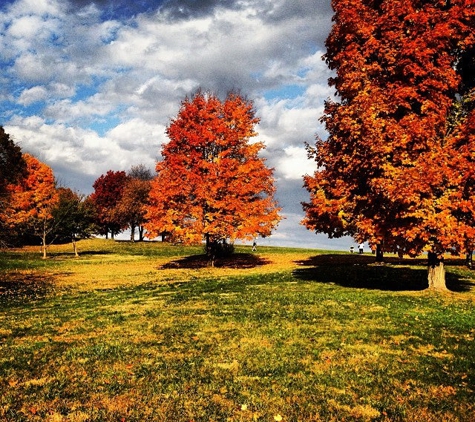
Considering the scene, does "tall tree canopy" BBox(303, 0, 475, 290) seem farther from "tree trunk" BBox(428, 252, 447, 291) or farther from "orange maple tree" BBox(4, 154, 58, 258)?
"orange maple tree" BBox(4, 154, 58, 258)

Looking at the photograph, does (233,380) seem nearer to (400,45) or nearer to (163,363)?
(163,363)

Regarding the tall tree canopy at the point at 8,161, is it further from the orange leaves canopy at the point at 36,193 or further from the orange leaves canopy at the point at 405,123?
the orange leaves canopy at the point at 405,123

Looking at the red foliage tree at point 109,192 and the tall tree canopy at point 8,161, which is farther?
the red foliage tree at point 109,192

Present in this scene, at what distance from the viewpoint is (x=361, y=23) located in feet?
60.7

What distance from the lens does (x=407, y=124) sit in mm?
16156

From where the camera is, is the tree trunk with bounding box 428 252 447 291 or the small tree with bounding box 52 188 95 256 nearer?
the tree trunk with bounding box 428 252 447 291

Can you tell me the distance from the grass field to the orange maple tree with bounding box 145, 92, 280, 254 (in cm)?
991

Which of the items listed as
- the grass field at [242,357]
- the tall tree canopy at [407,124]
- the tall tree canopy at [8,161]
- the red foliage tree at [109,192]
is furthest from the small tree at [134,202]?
the tall tree canopy at [407,124]

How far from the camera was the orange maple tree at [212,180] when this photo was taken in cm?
2866

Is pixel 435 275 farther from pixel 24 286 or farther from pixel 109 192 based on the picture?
pixel 109 192

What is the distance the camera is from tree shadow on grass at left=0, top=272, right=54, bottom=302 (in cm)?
2114

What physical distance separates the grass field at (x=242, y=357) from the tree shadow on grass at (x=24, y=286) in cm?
182

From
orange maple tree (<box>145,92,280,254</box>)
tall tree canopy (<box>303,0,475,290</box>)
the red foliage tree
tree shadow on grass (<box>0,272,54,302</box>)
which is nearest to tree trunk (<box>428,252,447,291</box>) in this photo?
tall tree canopy (<box>303,0,475,290</box>)

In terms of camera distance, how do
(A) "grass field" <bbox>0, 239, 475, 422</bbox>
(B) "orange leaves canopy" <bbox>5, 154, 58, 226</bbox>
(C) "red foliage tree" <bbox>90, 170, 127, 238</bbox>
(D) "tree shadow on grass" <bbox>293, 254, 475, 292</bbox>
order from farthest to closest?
(C) "red foliage tree" <bbox>90, 170, 127, 238</bbox>, (B) "orange leaves canopy" <bbox>5, 154, 58, 226</bbox>, (D) "tree shadow on grass" <bbox>293, 254, 475, 292</bbox>, (A) "grass field" <bbox>0, 239, 475, 422</bbox>
